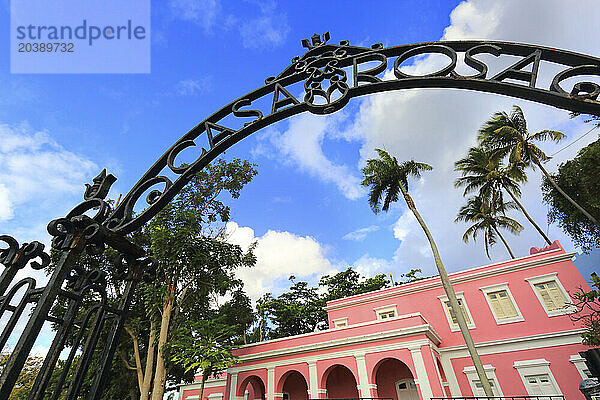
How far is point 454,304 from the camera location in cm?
1181

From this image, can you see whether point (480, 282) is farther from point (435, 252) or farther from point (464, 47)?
point (464, 47)

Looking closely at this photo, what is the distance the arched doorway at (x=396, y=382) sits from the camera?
13.8 m

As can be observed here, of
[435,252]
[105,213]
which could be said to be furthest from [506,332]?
[105,213]

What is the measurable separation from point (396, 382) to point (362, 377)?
3.26 meters

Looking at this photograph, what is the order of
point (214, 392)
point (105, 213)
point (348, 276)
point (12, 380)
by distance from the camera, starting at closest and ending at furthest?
point (12, 380) < point (105, 213) < point (214, 392) < point (348, 276)

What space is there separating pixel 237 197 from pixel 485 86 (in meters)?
16.2

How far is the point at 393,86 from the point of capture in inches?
79.4

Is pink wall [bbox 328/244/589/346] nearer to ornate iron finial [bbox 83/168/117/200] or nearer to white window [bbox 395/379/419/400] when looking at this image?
white window [bbox 395/379/419/400]

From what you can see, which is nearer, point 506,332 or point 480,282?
point 506,332

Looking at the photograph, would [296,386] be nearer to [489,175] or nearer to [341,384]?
[341,384]

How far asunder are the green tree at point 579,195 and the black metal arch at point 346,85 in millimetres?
17830

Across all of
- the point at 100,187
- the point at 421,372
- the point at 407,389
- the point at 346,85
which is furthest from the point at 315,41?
the point at 407,389

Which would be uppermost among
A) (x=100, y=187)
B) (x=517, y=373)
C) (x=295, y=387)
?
(x=295, y=387)

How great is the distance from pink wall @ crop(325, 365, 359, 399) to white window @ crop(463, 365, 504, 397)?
5.17 m
